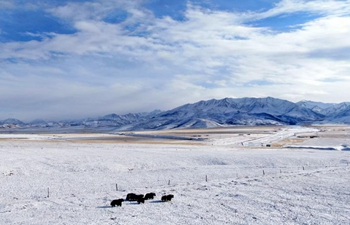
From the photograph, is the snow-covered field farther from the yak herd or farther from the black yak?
the black yak

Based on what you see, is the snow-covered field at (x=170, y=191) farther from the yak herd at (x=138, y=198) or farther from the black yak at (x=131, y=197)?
the black yak at (x=131, y=197)

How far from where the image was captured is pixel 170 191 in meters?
28.5

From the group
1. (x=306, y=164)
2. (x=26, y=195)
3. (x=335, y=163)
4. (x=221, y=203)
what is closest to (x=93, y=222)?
(x=221, y=203)

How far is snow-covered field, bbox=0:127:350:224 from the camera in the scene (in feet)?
67.2

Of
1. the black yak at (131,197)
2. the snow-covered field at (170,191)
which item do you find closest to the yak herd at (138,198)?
the black yak at (131,197)

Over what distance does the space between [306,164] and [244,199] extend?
82.4 feet

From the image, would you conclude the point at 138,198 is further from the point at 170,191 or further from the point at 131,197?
the point at 170,191

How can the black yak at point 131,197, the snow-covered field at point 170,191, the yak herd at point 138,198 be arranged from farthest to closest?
1. the black yak at point 131,197
2. the yak herd at point 138,198
3. the snow-covered field at point 170,191

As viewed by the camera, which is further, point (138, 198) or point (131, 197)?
point (131, 197)

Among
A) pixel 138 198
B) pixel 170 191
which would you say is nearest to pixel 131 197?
pixel 138 198

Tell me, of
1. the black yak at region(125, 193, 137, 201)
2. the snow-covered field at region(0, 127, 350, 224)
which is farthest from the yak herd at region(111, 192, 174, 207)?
the snow-covered field at region(0, 127, 350, 224)

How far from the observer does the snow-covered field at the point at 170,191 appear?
20469mm

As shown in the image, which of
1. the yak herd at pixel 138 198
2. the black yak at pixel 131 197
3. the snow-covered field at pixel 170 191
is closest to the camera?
the snow-covered field at pixel 170 191

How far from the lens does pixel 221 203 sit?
78.6 feet
